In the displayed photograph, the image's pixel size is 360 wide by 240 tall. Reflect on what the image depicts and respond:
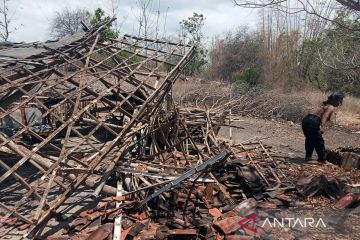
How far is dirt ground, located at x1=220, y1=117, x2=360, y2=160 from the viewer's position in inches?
380

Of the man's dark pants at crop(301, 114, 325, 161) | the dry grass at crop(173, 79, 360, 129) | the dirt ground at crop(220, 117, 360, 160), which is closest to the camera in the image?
the man's dark pants at crop(301, 114, 325, 161)

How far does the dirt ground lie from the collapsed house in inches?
91.8

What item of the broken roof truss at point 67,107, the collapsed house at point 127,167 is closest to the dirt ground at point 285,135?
the collapsed house at point 127,167

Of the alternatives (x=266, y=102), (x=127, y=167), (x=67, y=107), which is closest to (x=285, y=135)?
(x=266, y=102)

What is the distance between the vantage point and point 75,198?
202 inches

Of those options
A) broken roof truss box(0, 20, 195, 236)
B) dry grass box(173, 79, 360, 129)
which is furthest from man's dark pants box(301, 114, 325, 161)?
dry grass box(173, 79, 360, 129)

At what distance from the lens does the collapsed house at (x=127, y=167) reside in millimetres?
4168

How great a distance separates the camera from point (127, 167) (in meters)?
5.55

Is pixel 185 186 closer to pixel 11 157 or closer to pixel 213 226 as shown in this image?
pixel 213 226

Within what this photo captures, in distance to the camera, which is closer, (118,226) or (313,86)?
(118,226)

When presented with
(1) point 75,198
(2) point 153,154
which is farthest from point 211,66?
(1) point 75,198

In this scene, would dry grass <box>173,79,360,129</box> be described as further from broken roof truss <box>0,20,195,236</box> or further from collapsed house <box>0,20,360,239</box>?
collapsed house <box>0,20,360,239</box>

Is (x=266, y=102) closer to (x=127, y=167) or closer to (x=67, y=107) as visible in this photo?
(x=67, y=107)

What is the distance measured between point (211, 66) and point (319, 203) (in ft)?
67.6
